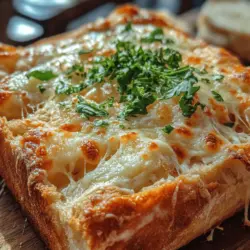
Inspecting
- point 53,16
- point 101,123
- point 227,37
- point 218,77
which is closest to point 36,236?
point 101,123

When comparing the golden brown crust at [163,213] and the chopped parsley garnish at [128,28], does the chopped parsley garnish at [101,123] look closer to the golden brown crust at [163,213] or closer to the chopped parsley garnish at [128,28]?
the golden brown crust at [163,213]

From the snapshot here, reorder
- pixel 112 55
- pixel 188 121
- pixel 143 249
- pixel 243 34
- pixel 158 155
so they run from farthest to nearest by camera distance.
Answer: pixel 243 34
pixel 112 55
pixel 188 121
pixel 158 155
pixel 143 249

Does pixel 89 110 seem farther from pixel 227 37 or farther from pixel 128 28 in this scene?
pixel 227 37

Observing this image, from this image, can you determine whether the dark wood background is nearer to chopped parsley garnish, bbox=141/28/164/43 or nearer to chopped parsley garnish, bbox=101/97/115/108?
chopped parsley garnish, bbox=141/28/164/43

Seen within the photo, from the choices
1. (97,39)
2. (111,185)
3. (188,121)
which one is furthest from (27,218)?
(97,39)

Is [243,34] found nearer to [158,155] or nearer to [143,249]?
[158,155]

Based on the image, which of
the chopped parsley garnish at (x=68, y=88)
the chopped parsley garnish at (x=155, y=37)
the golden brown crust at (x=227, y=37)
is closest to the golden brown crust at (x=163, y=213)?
the chopped parsley garnish at (x=68, y=88)

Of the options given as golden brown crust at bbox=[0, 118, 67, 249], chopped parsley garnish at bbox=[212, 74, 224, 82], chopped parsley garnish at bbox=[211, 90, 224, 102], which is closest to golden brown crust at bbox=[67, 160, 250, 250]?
golden brown crust at bbox=[0, 118, 67, 249]
